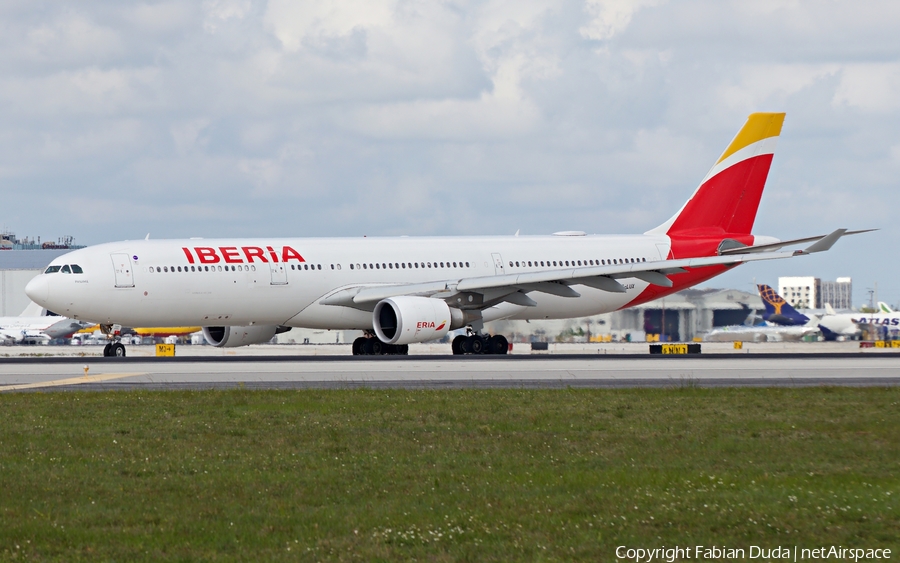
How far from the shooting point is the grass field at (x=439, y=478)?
934cm

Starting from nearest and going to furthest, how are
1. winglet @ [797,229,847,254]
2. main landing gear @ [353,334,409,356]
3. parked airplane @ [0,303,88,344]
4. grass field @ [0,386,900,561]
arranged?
grass field @ [0,386,900,561] → winglet @ [797,229,847,254] → main landing gear @ [353,334,409,356] → parked airplane @ [0,303,88,344]

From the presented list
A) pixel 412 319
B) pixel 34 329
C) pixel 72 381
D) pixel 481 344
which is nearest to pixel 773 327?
pixel 481 344

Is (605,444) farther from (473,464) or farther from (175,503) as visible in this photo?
(175,503)

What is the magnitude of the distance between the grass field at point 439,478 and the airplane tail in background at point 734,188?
2481 centimetres

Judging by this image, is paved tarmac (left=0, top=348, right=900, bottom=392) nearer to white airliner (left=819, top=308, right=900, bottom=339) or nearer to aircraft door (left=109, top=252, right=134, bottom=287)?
aircraft door (left=109, top=252, right=134, bottom=287)

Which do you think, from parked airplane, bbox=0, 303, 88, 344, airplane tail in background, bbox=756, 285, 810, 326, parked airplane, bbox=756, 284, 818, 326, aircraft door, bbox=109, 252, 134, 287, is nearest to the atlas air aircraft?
aircraft door, bbox=109, 252, 134, 287

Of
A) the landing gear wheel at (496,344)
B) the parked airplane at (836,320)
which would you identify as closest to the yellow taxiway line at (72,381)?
the landing gear wheel at (496,344)

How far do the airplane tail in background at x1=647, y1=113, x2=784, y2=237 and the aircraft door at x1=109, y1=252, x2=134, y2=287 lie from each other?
66.2ft

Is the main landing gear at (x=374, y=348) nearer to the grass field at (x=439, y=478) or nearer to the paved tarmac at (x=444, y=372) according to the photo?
the paved tarmac at (x=444, y=372)

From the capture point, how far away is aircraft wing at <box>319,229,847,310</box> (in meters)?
36.7

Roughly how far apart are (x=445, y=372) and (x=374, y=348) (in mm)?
11512

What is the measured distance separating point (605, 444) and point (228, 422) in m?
6.02

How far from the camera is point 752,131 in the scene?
4459cm

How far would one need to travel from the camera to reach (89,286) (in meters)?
35.6
